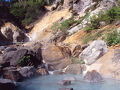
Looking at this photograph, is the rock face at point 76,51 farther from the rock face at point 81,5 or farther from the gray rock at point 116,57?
the rock face at point 81,5

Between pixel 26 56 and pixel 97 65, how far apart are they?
4052 mm

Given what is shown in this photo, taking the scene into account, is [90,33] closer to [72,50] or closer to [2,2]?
[72,50]

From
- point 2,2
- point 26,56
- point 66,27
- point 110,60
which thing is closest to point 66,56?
point 26,56

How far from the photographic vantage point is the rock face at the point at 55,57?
10742 millimetres

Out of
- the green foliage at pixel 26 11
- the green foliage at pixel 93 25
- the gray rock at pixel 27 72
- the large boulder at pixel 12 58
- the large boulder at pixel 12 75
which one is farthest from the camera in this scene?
the green foliage at pixel 26 11

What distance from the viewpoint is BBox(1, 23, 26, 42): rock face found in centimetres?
2302

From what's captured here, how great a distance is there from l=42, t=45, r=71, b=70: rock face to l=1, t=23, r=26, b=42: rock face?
1248 centimetres

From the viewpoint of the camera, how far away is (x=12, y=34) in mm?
23281

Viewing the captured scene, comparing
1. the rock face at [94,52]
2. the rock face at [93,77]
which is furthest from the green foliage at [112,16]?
the rock face at [93,77]

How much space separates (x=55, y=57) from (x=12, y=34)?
13.7 m

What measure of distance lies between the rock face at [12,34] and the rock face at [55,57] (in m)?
12.5

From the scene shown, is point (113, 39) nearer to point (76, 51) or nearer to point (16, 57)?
point (76, 51)

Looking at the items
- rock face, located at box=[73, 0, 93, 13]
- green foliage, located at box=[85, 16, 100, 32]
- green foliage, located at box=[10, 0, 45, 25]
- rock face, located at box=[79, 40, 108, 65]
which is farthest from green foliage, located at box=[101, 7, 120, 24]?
green foliage, located at box=[10, 0, 45, 25]

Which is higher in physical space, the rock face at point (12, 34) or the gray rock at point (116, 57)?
the rock face at point (12, 34)
